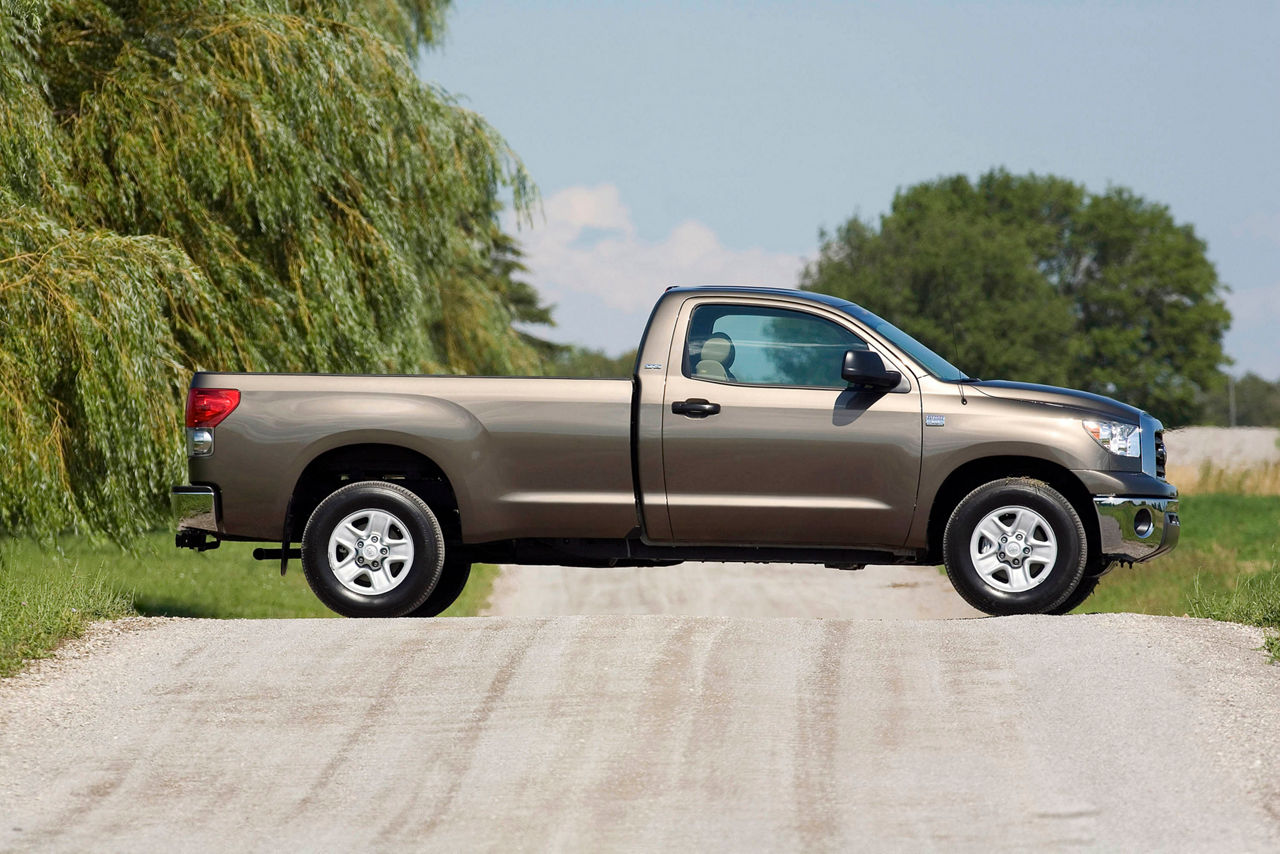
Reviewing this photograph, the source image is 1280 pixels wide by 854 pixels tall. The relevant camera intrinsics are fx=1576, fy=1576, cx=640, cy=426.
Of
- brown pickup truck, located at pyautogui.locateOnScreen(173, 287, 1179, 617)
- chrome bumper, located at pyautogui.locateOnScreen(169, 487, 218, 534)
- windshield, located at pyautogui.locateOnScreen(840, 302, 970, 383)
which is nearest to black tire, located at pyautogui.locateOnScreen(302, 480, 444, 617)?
brown pickup truck, located at pyautogui.locateOnScreen(173, 287, 1179, 617)

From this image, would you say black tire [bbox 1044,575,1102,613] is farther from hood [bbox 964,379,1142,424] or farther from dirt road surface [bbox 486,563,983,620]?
dirt road surface [bbox 486,563,983,620]

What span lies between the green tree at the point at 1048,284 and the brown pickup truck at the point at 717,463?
194 ft

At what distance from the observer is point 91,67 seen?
14711 mm

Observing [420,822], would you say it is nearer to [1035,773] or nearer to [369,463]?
[1035,773]

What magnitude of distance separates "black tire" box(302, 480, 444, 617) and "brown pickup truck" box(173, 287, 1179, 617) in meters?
0.01

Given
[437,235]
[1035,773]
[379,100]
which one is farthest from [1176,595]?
[1035,773]

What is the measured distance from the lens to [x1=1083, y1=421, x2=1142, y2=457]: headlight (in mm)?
8703

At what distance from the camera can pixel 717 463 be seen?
342 inches

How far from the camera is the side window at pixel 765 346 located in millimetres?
8820

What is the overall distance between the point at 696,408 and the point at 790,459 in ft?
1.93

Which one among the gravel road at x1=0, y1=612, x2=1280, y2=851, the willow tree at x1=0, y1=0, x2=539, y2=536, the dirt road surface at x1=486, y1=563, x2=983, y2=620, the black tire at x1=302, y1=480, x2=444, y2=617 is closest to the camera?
the gravel road at x1=0, y1=612, x2=1280, y2=851

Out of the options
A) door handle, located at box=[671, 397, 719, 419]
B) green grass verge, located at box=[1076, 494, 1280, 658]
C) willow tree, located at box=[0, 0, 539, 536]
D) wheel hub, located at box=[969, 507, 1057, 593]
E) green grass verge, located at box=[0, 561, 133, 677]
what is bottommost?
green grass verge, located at box=[1076, 494, 1280, 658]

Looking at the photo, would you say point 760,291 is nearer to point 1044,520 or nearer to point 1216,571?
point 1044,520

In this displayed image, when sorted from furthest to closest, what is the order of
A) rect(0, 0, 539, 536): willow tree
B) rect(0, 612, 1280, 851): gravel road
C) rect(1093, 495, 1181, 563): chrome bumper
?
1. rect(0, 0, 539, 536): willow tree
2. rect(1093, 495, 1181, 563): chrome bumper
3. rect(0, 612, 1280, 851): gravel road
